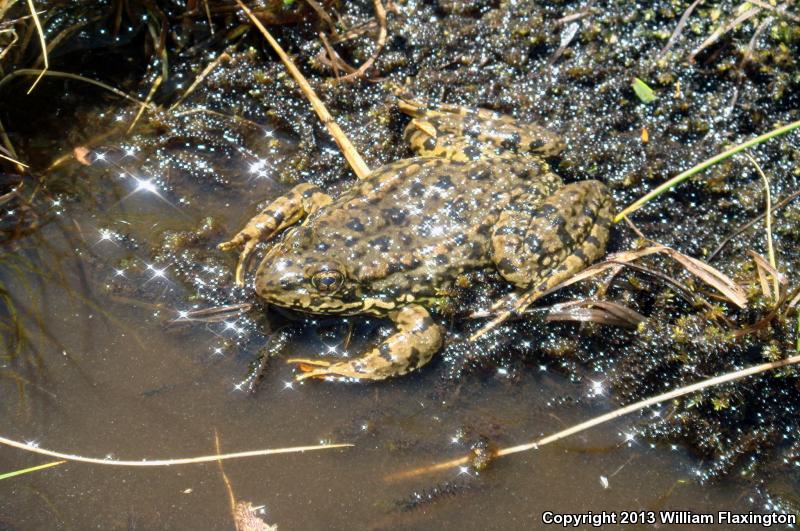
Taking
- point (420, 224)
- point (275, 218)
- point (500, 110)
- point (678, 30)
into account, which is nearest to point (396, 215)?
point (420, 224)

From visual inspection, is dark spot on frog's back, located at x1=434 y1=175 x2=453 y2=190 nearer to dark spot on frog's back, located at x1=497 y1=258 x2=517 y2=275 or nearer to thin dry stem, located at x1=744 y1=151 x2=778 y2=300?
dark spot on frog's back, located at x1=497 y1=258 x2=517 y2=275

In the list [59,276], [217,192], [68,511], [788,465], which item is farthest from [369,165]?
[788,465]

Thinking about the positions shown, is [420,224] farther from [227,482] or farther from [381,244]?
[227,482]

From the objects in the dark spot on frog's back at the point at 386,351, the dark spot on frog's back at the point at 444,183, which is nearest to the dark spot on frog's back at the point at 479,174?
the dark spot on frog's back at the point at 444,183

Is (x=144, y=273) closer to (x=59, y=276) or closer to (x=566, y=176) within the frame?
(x=59, y=276)

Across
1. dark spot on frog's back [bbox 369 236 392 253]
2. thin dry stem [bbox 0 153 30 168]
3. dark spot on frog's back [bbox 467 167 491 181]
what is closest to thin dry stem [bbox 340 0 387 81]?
dark spot on frog's back [bbox 467 167 491 181]

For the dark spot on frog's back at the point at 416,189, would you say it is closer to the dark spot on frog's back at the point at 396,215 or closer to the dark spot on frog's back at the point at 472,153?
the dark spot on frog's back at the point at 396,215
